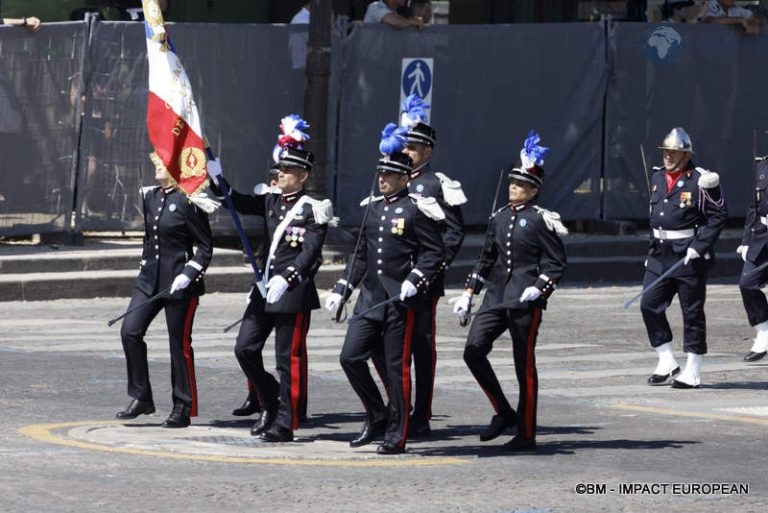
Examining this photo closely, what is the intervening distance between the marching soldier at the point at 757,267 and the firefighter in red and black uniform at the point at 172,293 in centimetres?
587

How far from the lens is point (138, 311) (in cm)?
1238

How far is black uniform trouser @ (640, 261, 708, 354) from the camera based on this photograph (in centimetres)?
1507

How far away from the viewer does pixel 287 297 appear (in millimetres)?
12000

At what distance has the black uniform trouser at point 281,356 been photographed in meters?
12.0

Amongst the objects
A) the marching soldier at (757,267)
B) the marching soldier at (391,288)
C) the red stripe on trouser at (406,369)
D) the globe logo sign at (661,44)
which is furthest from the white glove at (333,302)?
the globe logo sign at (661,44)

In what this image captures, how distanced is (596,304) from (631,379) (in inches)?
218

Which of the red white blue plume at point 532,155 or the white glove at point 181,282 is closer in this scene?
the white glove at point 181,282

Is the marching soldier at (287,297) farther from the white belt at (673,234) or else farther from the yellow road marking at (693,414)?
the white belt at (673,234)

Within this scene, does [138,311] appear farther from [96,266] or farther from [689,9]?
[689,9]

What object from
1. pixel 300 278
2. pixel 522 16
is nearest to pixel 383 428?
pixel 300 278

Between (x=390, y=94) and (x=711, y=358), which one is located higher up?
(x=390, y=94)

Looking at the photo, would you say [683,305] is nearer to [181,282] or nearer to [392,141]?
[392,141]

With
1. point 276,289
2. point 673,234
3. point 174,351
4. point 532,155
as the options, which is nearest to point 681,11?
point 673,234

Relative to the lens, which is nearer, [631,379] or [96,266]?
[631,379]
